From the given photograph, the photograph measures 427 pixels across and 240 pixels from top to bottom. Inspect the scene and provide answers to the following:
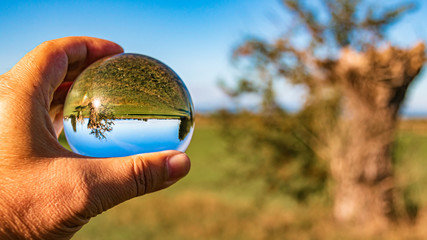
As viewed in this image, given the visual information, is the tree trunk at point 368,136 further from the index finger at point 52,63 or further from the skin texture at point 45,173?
the skin texture at point 45,173

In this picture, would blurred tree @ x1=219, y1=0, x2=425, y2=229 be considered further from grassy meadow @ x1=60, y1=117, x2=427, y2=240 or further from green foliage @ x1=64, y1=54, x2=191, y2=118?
green foliage @ x1=64, y1=54, x2=191, y2=118

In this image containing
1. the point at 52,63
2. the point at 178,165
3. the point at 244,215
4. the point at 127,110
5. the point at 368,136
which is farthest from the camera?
the point at 244,215

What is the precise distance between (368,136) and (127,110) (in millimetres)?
6094

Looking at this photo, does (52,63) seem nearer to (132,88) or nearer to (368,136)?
(132,88)

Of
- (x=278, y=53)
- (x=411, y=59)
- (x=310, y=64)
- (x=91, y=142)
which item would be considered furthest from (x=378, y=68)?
(x=91, y=142)

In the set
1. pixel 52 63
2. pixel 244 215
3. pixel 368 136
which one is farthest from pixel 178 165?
pixel 244 215

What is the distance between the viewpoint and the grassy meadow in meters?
6.95

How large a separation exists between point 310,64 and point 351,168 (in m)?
2.22

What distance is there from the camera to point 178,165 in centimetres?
184

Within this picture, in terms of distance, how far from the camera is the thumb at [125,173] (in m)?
1.73

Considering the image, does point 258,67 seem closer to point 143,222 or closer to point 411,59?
point 411,59

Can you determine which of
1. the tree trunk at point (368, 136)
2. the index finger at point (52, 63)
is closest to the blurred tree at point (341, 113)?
the tree trunk at point (368, 136)

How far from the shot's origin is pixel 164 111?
1.70 m

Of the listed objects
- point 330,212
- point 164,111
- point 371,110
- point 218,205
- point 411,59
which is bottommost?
point 218,205
